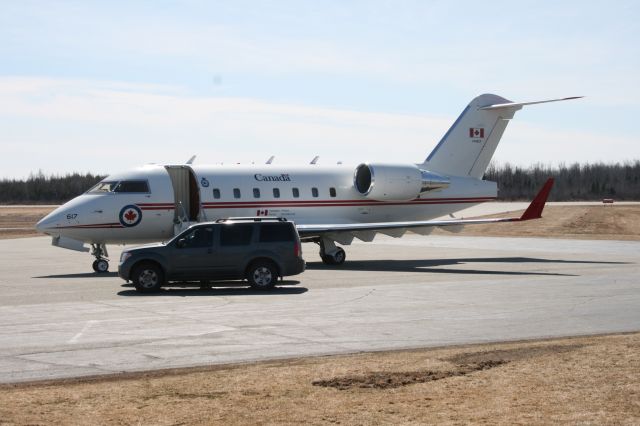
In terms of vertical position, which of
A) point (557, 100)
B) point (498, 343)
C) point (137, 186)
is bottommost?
point (498, 343)

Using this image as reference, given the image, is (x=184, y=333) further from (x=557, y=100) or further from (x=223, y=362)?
(x=557, y=100)

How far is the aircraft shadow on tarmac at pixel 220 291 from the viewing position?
20562mm

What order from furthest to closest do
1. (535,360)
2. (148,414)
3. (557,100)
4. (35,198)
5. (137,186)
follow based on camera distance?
1. (35,198)
2. (557,100)
3. (137,186)
4. (535,360)
5. (148,414)

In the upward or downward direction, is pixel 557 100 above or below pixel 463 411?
above

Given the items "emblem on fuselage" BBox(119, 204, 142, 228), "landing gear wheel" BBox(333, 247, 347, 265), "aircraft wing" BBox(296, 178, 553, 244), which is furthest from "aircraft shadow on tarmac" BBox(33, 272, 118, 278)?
"landing gear wheel" BBox(333, 247, 347, 265)

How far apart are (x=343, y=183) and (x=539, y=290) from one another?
1305 cm

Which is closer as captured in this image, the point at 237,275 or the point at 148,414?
the point at 148,414

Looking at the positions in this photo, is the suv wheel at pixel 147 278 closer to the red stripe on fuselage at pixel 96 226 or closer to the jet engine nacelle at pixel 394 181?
the red stripe on fuselage at pixel 96 226

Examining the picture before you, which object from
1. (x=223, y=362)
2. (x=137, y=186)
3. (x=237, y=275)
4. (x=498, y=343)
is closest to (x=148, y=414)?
(x=223, y=362)

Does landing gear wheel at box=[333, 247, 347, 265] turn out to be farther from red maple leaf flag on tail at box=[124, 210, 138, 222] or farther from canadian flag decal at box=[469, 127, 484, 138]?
canadian flag decal at box=[469, 127, 484, 138]

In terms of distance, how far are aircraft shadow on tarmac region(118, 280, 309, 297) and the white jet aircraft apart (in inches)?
212

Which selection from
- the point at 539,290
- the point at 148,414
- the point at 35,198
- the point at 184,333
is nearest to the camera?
the point at 148,414

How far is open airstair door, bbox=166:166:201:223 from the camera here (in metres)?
29.9

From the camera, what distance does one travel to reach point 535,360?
11516mm
